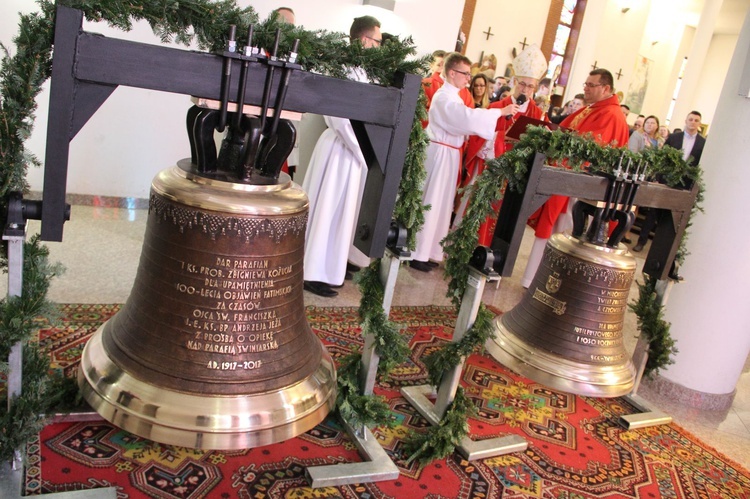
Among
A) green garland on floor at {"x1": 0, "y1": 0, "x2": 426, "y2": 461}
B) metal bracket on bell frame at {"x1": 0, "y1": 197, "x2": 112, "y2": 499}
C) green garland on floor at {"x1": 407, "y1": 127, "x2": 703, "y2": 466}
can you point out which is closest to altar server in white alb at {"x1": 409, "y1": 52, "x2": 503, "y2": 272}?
green garland on floor at {"x1": 407, "y1": 127, "x2": 703, "y2": 466}

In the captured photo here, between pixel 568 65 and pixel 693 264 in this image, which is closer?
pixel 693 264

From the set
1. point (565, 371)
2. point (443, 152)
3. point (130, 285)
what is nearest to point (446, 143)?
point (443, 152)

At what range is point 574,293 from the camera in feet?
9.42

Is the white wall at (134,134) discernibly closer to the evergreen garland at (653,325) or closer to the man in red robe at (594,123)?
the man in red robe at (594,123)

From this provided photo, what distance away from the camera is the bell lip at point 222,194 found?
178 cm

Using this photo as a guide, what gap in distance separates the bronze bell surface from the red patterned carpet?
54 cm

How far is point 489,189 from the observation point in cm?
270

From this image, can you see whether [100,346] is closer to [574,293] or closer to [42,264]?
[42,264]

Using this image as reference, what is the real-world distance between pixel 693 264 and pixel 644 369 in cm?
74

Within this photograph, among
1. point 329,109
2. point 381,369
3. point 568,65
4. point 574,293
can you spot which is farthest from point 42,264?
point 568,65

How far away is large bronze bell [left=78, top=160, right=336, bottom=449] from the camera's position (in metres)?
1.82

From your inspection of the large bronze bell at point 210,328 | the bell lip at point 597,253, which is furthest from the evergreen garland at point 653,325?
the large bronze bell at point 210,328

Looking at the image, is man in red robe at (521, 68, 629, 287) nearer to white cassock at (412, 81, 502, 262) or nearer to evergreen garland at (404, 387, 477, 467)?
white cassock at (412, 81, 502, 262)

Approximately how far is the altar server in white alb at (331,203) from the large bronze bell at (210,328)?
9.21 feet
